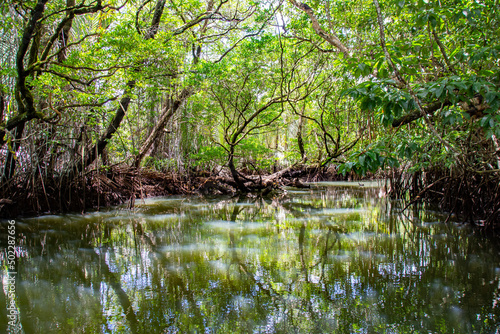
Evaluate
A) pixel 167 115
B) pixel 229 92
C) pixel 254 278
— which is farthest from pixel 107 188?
pixel 254 278

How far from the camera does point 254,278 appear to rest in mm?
2531

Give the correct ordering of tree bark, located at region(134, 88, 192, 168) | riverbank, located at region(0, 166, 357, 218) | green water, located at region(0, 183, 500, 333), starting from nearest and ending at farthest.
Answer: green water, located at region(0, 183, 500, 333)
riverbank, located at region(0, 166, 357, 218)
tree bark, located at region(134, 88, 192, 168)

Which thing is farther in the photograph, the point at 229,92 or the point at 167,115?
the point at 167,115

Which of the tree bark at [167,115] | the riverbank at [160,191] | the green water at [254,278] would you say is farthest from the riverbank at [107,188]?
the tree bark at [167,115]

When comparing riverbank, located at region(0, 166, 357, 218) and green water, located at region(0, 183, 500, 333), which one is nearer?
green water, located at region(0, 183, 500, 333)

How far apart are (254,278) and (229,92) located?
6013 mm

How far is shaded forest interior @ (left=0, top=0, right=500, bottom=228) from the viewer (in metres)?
2.63

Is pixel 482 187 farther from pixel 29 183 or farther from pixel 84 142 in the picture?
pixel 29 183

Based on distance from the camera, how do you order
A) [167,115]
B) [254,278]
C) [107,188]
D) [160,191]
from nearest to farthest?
1. [254,278]
2. [107,188]
3. [167,115]
4. [160,191]

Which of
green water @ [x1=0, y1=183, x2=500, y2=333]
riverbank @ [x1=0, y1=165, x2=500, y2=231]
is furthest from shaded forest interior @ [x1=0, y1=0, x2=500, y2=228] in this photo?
green water @ [x1=0, y1=183, x2=500, y2=333]

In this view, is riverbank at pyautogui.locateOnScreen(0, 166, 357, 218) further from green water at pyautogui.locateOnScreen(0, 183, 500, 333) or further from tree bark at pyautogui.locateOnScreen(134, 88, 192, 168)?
tree bark at pyautogui.locateOnScreen(134, 88, 192, 168)

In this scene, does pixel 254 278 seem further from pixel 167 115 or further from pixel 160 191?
pixel 160 191

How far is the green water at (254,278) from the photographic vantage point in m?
1.88

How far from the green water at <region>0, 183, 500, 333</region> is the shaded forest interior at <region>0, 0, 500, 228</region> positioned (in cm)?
87
